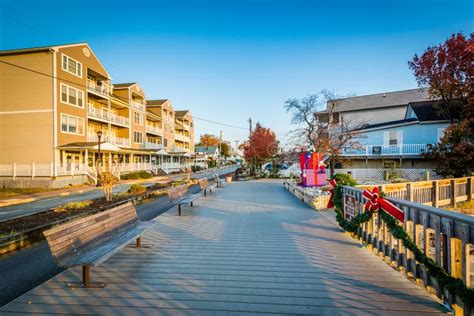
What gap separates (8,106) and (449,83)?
120 feet

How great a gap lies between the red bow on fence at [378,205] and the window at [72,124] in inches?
1036

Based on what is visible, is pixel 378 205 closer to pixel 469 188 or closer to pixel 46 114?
pixel 469 188

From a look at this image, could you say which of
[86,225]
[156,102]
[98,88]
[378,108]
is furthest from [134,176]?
[378,108]

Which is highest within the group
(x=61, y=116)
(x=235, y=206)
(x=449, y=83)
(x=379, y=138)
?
(x=449, y=83)

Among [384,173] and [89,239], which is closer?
[89,239]

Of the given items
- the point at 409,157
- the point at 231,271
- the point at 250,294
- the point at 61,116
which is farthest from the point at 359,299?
the point at 61,116

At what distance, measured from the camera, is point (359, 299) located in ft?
10.7

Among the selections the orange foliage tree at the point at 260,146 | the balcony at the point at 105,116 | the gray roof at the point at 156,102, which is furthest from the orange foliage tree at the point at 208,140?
the orange foliage tree at the point at 260,146

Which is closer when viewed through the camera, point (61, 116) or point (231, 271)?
point (231, 271)

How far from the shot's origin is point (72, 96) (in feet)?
79.5

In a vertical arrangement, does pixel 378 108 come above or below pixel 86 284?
above

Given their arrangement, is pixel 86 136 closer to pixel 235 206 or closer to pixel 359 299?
pixel 235 206

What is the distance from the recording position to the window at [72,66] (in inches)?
915

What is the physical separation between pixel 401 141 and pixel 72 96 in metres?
31.8
